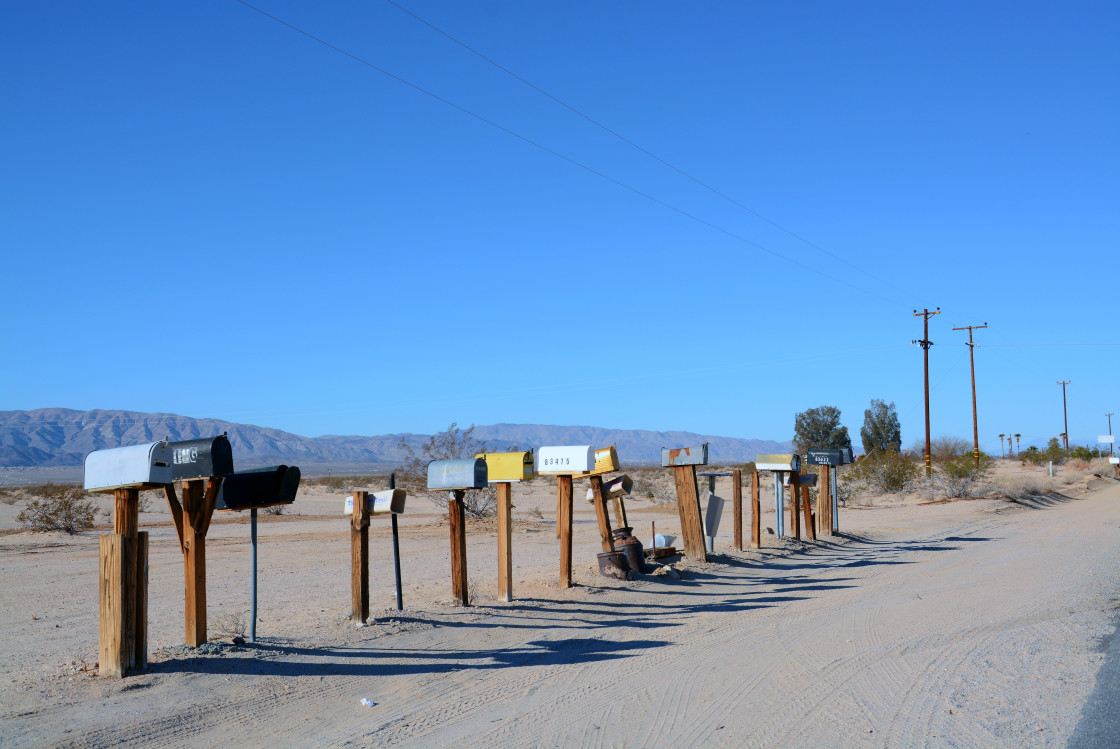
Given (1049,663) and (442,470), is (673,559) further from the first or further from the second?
(1049,663)

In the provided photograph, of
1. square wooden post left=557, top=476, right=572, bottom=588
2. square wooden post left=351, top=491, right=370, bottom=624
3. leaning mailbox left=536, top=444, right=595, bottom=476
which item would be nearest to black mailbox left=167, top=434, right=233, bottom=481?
square wooden post left=351, top=491, right=370, bottom=624

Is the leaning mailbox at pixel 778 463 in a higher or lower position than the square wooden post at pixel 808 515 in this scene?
higher

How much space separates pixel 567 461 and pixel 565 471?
136 millimetres

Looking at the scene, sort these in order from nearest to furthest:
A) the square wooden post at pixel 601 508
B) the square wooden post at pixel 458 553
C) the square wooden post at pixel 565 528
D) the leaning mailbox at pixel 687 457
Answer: the square wooden post at pixel 458 553
the square wooden post at pixel 565 528
the square wooden post at pixel 601 508
the leaning mailbox at pixel 687 457

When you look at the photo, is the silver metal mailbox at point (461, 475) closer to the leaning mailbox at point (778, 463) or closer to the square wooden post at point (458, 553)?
the square wooden post at point (458, 553)

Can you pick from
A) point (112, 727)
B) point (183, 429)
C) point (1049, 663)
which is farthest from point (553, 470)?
point (183, 429)

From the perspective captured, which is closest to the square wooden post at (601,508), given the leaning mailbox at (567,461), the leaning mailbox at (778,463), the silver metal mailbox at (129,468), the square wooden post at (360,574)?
the leaning mailbox at (567,461)

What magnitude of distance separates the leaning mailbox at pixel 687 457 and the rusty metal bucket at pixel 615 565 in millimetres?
2020

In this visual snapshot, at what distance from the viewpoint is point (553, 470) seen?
11.2 meters

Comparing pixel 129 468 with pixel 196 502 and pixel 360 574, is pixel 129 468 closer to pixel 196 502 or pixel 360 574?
pixel 196 502

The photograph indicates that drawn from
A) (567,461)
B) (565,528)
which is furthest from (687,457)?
(565,528)

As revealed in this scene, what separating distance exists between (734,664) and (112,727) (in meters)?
4.49

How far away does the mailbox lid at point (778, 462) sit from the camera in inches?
674

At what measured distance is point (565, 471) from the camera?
11.1 meters
